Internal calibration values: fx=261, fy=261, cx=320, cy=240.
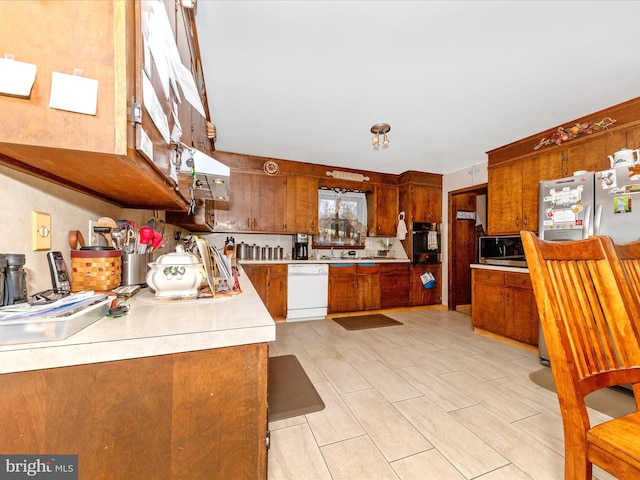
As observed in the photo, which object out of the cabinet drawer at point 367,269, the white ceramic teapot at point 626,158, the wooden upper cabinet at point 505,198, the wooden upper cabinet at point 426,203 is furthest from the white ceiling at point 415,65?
the cabinet drawer at point 367,269

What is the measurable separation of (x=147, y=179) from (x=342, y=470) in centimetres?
156

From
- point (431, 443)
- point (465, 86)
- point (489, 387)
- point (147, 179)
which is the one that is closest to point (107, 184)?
point (147, 179)

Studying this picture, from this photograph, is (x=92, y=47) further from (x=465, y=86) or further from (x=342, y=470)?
(x=465, y=86)

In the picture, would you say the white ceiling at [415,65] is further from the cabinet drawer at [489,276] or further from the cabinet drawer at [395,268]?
the cabinet drawer at [395,268]

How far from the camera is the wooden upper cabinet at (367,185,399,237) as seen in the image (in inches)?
186

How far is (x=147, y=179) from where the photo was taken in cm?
85

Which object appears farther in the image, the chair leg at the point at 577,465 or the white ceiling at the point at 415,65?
the white ceiling at the point at 415,65

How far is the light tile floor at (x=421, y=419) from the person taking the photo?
131cm

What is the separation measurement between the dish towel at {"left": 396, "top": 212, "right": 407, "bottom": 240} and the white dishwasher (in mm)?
1601

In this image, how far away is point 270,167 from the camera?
4059 millimetres

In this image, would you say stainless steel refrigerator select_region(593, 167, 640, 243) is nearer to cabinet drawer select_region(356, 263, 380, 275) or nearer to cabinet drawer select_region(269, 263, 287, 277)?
cabinet drawer select_region(356, 263, 380, 275)

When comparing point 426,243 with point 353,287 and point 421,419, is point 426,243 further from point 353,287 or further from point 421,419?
point 421,419

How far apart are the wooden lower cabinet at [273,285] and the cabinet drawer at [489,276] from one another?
2601mm

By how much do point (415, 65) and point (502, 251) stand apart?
2535 millimetres
